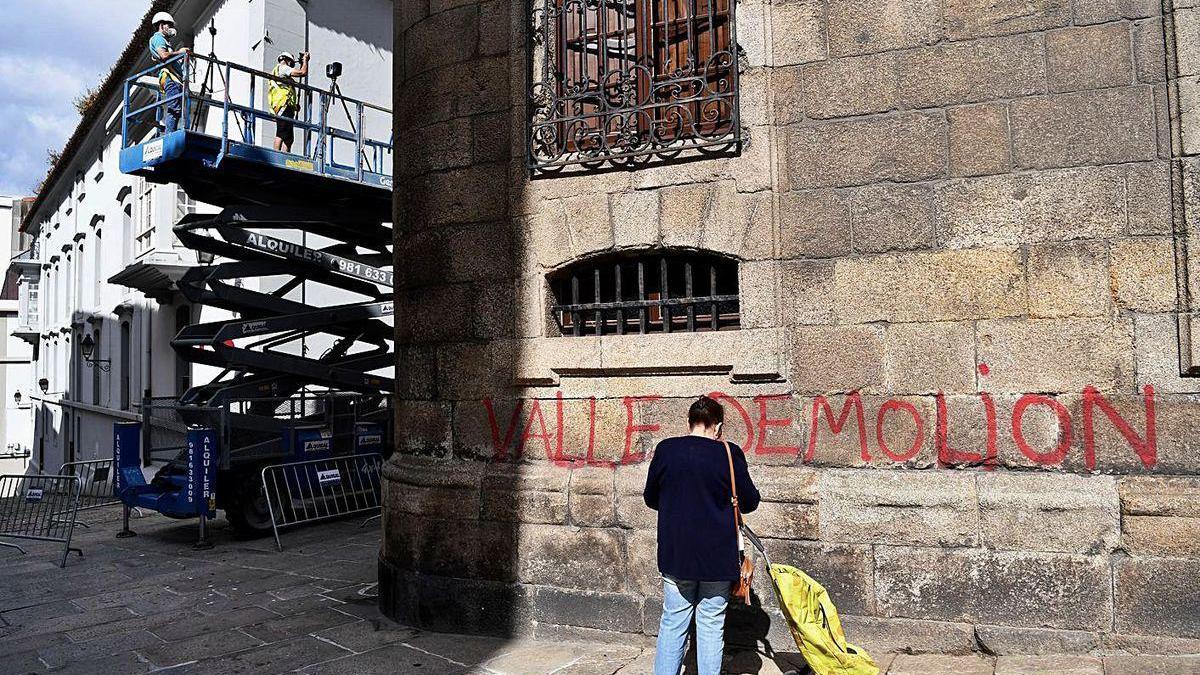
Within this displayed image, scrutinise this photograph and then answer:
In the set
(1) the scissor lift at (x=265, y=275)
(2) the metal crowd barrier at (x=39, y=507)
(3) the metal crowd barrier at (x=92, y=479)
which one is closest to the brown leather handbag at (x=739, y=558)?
(1) the scissor lift at (x=265, y=275)

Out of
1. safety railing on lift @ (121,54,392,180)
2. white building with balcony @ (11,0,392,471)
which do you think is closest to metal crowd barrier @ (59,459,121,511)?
white building with balcony @ (11,0,392,471)

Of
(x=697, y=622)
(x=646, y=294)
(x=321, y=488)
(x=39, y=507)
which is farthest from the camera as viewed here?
(x=321, y=488)

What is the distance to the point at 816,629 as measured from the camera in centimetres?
452

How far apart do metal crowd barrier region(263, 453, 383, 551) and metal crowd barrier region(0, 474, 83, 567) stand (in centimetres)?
206

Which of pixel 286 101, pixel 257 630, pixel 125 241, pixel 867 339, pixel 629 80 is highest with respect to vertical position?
pixel 286 101

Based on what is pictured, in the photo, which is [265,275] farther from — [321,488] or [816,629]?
[816,629]

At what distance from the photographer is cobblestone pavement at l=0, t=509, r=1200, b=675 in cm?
520

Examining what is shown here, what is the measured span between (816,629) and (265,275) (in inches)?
375

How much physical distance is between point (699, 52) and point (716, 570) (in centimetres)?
348

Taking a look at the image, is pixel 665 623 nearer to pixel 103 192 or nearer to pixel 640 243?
pixel 640 243

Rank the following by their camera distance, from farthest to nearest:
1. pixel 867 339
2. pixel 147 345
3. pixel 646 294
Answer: pixel 147 345, pixel 646 294, pixel 867 339

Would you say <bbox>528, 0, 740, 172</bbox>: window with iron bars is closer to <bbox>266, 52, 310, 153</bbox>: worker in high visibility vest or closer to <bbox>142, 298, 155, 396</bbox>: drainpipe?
<bbox>266, 52, 310, 153</bbox>: worker in high visibility vest

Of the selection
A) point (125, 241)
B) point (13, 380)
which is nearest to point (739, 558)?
point (125, 241)

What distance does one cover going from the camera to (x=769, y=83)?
5.62 metres
